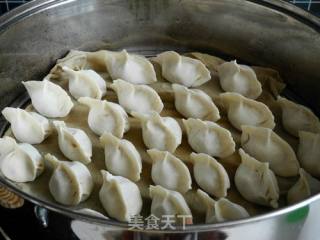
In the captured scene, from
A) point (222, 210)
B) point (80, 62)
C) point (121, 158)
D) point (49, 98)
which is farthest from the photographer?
point (80, 62)

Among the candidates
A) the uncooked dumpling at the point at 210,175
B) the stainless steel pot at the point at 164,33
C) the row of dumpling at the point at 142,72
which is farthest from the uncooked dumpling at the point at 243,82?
the uncooked dumpling at the point at 210,175

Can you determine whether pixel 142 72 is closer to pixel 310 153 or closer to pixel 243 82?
pixel 243 82

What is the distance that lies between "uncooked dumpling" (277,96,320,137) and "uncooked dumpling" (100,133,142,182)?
0.34 metres

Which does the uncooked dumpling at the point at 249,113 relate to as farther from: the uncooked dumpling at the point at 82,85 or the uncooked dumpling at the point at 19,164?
the uncooked dumpling at the point at 19,164

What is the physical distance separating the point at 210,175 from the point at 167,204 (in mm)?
118

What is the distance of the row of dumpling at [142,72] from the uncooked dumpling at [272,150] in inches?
5.9

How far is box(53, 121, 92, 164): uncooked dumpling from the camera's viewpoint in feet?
3.25

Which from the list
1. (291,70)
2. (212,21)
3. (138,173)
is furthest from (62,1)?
(291,70)

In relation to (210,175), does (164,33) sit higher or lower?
higher

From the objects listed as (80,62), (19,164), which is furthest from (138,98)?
(19,164)

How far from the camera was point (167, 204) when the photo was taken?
0.88 metres

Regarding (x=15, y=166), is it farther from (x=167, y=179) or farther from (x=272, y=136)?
(x=272, y=136)

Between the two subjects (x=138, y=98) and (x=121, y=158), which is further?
(x=138, y=98)

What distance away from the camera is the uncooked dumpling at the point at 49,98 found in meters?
1.07
